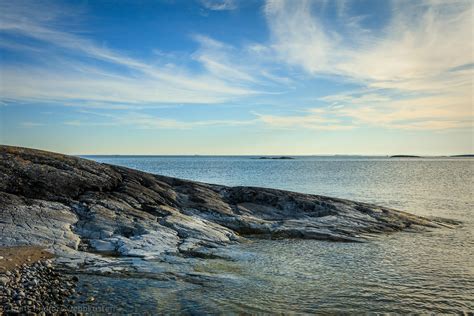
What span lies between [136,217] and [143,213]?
3.30 feet

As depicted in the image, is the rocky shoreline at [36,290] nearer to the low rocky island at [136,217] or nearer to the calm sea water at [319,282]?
the low rocky island at [136,217]

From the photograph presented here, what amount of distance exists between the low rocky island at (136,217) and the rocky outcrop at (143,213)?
55mm

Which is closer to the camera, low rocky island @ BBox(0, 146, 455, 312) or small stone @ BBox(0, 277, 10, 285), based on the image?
small stone @ BBox(0, 277, 10, 285)

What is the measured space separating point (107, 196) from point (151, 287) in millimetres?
12221

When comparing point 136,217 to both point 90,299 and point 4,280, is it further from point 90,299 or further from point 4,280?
point 90,299

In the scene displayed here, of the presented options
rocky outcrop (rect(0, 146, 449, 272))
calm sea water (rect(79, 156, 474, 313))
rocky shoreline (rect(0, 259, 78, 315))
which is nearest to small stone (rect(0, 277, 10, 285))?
rocky shoreline (rect(0, 259, 78, 315))

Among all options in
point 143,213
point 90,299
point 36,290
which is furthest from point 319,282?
point 143,213

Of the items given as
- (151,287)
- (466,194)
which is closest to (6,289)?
(151,287)

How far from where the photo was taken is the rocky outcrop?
1959 cm

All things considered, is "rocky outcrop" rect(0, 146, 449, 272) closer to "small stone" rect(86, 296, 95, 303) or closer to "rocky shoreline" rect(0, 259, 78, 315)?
"rocky shoreline" rect(0, 259, 78, 315)

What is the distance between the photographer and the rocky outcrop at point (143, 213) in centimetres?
1959

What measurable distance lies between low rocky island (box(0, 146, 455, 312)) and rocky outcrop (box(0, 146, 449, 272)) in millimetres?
55

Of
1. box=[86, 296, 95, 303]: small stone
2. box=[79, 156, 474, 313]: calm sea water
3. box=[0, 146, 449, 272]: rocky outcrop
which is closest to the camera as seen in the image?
box=[86, 296, 95, 303]: small stone

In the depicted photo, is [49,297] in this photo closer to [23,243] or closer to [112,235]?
[23,243]
